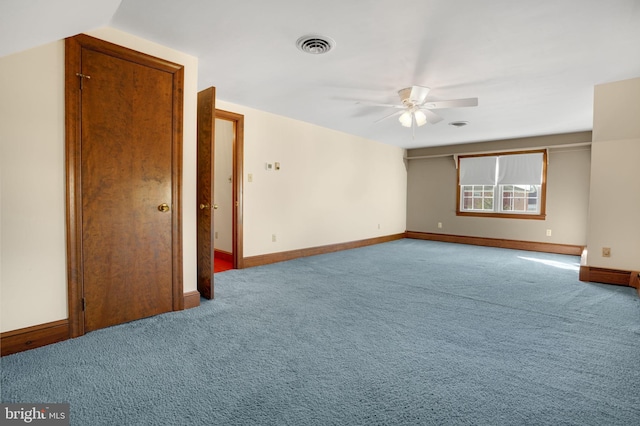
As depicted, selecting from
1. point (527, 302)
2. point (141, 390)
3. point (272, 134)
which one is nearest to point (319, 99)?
point (272, 134)

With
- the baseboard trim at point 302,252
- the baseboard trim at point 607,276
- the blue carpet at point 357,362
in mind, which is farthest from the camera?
the baseboard trim at point 302,252

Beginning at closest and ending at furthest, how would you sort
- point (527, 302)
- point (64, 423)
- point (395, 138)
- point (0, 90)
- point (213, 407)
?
point (64, 423) < point (213, 407) < point (0, 90) < point (527, 302) < point (395, 138)

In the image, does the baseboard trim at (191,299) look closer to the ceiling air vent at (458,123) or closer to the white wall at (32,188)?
the white wall at (32,188)

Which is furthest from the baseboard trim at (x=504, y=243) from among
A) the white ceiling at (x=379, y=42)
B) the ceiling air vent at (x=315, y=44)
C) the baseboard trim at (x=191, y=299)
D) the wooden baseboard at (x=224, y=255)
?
the baseboard trim at (x=191, y=299)

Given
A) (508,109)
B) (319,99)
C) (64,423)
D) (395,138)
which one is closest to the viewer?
(64,423)

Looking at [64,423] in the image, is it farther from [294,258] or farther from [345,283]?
[294,258]

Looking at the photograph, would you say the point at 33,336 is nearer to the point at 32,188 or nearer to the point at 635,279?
the point at 32,188

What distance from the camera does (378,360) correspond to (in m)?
1.98

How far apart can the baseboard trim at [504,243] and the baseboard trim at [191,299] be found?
614 centimetres

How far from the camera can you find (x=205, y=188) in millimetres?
3160

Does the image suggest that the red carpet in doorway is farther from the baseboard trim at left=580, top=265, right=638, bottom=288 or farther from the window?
the window

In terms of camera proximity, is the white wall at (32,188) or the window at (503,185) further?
the window at (503,185)

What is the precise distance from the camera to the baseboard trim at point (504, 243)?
239 inches

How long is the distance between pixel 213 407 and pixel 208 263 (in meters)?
1.78
